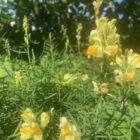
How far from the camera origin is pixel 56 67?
12.5ft

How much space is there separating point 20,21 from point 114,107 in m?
2.80

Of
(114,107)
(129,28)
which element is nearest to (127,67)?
(114,107)

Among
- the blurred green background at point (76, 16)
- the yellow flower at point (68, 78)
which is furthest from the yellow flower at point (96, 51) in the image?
the blurred green background at point (76, 16)

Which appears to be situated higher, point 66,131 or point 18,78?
point 18,78

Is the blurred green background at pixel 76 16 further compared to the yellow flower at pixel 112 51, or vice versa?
the blurred green background at pixel 76 16

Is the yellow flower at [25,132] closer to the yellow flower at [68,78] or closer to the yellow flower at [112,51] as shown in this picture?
the yellow flower at [112,51]

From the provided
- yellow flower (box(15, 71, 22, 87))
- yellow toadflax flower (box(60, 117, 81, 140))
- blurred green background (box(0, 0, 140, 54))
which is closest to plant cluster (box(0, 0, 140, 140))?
yellow flower (box(15, 71, 22, 87))

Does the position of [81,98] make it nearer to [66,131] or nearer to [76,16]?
[66,131]

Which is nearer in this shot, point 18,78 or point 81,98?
point 18,78

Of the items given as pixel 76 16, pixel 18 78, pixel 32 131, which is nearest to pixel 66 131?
pixel 32 131

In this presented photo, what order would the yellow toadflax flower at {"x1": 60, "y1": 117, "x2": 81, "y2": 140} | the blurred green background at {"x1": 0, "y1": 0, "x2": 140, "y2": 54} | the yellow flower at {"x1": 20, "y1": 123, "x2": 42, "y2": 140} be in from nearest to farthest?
the yellow toadflax flower at {"x1": 60, "y1": 117, "x2": 81, "y2": 140}
the yellow flower at {"x1": 20, "y1": 123, "x2": 42, "y2": 140}
the blurred green background at {"x1": 0, "y1": 0, "x2": 140, "y2": 54}

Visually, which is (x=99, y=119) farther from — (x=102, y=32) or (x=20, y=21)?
(x=20, y=21)

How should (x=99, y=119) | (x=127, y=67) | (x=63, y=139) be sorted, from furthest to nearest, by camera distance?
(x=99, y=119) → (x=127, y=67) → (x=63, y=139)

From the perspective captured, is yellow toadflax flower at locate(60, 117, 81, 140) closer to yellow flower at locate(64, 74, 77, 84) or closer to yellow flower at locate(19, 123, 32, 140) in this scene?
yellow flower at locate(19, 123, 32, 140)
